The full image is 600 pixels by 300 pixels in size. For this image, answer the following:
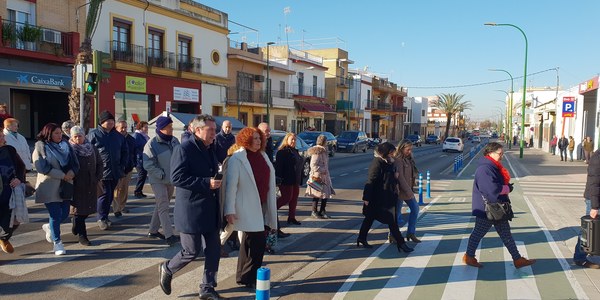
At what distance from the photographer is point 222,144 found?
844 centimetres

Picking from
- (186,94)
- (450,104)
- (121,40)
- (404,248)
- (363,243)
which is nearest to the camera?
(404,248)

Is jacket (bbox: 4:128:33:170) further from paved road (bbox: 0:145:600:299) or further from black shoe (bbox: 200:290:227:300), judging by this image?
black shoe (bbox: 200:290:227:300)

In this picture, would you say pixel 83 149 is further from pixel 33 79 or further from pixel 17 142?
pixel 33 79

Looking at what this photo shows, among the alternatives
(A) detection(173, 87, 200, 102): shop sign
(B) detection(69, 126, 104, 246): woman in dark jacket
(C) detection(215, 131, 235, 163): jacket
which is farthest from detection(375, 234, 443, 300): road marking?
(A) detection(173, 87, 200, 102): shop sign

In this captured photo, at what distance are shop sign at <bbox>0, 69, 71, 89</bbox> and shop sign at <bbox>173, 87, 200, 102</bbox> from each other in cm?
761

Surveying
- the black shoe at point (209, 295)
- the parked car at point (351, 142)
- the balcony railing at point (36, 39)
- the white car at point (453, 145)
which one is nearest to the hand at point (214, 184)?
the black shoe at point (209, 295)

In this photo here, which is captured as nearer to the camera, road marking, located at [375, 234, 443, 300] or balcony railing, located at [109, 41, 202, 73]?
road marking, located at [375, 234, 443, 300]

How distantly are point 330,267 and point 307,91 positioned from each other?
41.0 metres

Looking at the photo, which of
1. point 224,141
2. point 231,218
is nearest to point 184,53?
point 224,141

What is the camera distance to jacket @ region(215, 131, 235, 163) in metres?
8.22

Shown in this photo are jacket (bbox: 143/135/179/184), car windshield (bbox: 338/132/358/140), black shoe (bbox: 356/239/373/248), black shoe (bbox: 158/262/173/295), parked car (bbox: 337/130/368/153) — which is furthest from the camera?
car windshield (bbox: 338/132/358/140)

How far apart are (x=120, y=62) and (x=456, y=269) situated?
21.4m

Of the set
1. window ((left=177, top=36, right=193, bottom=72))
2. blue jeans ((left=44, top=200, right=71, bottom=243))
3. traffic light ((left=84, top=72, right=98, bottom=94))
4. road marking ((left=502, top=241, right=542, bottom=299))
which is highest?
window ((left=177, top=36, right=193, bottom=72))

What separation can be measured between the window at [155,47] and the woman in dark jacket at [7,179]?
67.1ft
